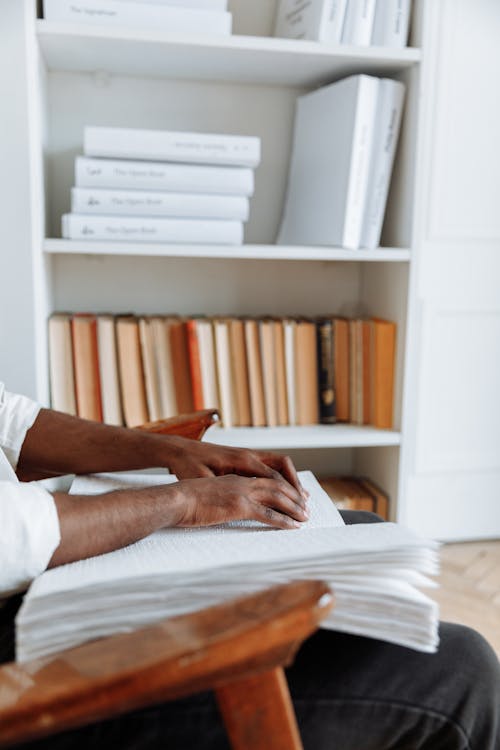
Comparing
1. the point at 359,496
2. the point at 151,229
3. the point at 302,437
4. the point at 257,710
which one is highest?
the point at 151,229

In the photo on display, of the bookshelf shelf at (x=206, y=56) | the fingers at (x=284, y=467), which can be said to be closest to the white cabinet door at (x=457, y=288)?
the bookshelf shelf at (x=206, y=56)

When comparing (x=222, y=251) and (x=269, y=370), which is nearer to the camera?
(x=222, y=251)

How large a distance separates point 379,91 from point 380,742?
148cm

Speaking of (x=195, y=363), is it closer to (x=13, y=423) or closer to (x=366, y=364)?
(x=366, y=364)

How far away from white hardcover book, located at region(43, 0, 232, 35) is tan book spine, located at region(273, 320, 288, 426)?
704mm

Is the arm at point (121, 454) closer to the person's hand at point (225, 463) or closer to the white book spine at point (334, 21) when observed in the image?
the person's hand at point (225, 463)

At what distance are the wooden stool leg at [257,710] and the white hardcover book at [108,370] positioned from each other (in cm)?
127

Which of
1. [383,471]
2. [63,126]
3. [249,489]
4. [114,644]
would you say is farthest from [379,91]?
[114,644]

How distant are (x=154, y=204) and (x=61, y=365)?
442mm

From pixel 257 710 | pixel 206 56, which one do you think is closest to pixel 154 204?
pixel 206 56

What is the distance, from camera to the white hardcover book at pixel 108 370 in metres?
1.74

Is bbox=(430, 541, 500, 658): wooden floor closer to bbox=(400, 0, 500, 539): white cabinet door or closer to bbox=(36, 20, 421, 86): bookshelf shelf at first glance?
bbox=(400, 0, 500, 539): white cabinet door

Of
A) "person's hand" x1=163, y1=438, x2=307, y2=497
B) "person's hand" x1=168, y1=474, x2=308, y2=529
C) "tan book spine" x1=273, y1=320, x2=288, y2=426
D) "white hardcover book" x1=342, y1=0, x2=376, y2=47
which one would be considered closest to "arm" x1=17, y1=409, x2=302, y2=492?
"person's hand" x1=163, y1=438, x2=307, y2=497

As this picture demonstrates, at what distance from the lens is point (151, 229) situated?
5.44 feet
